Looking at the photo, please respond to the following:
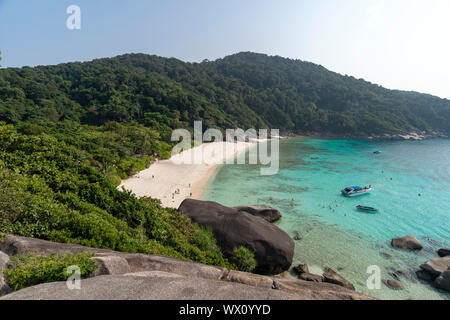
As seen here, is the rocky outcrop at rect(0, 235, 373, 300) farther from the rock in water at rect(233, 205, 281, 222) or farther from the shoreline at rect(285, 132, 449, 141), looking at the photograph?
the shoreline at rect(285, 132, 449, 141)

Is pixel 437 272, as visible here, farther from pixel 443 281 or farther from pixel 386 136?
pixel 386 136

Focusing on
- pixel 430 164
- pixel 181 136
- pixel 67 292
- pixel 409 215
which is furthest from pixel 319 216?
pixel 430 164

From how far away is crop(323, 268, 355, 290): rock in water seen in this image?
1415 cm

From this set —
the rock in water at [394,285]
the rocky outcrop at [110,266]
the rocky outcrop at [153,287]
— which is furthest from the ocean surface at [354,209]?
the rocky outcrop at [110,266]

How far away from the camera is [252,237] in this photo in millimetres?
15609

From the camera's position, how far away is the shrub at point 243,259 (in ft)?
45.3

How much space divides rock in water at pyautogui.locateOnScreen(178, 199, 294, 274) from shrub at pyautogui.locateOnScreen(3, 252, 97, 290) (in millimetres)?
10930

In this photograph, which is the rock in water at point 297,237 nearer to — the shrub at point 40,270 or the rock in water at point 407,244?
the rock in water at point 407,244

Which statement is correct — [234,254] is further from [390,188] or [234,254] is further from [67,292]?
[390,188]

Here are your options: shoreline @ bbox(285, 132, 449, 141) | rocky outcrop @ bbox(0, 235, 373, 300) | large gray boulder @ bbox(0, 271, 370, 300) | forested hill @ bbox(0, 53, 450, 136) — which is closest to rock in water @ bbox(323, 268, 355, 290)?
rocky outcrop @ bbox(0, 235, 373, 300)

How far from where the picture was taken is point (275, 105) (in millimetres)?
129625

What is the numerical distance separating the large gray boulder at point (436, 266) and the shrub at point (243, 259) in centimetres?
1412

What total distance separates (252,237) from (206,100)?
99441 millimetres

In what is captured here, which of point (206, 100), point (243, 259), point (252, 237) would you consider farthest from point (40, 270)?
point (206, 100)
